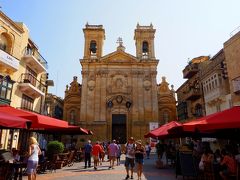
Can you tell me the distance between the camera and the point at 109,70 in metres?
37.8

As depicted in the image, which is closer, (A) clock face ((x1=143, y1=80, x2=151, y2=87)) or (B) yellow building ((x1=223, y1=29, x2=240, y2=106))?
(B) yellow building ((x1=223, y1=29, x2=240, y2=106))

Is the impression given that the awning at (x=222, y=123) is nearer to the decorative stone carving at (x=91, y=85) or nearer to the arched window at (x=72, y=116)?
the decorative stone carving at (x=91, y=85)

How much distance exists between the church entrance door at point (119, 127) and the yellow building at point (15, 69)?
13.8m

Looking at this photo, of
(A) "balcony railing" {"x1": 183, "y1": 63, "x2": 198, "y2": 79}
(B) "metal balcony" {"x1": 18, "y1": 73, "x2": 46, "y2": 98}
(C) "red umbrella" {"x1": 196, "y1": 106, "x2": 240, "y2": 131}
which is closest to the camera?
(C) "red umbrella" {"x1": 196, "y1": 106, "x2": 240, "y2": 131}

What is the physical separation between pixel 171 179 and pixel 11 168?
670 cm

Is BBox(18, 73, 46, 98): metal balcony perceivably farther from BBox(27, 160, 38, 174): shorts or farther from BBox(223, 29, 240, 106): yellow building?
BBox(223, 29, 240, 106): yellow building

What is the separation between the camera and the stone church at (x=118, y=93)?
35.5 m

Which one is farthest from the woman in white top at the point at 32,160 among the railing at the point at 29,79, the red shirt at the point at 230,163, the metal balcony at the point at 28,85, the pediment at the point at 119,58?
the pediment at the point at 119,58

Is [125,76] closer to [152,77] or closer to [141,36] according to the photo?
[152,77]

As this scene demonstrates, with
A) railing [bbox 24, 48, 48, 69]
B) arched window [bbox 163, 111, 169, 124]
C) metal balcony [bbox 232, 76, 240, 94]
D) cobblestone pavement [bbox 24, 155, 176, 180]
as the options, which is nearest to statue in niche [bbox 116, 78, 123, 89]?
arched window [bbox 163, 111, 169, 124]

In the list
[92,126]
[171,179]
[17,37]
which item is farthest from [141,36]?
[171,179]

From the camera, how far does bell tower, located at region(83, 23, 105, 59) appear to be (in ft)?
129

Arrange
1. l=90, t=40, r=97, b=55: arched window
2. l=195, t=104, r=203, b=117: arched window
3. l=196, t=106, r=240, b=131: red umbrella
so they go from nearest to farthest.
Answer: l=196, t=106, r=240, b=131: red umbrella, l=195, t=104, r=203, b=117: arched window, l=90, t=40, r=97, b=55: arched window

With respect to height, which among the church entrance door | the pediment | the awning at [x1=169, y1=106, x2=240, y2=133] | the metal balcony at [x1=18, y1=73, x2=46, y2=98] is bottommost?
the awning at [x1=169, y1=106, x2=240, y2=133]
